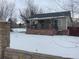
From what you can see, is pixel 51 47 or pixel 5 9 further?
pixel 5 9

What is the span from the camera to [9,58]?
6438mm

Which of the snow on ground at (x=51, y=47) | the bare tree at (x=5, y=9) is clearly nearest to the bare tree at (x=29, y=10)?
the bare tree at (x=5, y=9)

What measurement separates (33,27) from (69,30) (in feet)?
20.5

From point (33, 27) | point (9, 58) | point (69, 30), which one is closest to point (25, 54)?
point (9, 58)

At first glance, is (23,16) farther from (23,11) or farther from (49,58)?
(49,58)

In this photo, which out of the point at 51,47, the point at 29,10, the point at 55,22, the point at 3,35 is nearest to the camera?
the point at 3,35

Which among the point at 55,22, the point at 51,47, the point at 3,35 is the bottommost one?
the point at 51,47

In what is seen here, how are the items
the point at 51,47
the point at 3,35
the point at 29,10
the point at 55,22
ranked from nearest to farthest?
the point at 3,35
the point at 51,47
the point at 55,22
the point at 29,10

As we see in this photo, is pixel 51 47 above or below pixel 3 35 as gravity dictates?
below

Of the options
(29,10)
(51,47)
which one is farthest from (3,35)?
(29,10)

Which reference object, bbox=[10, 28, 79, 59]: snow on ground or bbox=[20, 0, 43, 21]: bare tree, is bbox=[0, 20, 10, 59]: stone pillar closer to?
bbox=[10, 28, 79, 59]: snow on ground

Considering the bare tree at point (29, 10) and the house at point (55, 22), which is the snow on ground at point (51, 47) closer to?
the house at point (55, 22)

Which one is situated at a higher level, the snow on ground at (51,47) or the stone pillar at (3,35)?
the stone pillar at (3,35)

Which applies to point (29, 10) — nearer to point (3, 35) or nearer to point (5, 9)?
point (5, 9)
